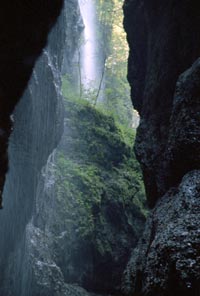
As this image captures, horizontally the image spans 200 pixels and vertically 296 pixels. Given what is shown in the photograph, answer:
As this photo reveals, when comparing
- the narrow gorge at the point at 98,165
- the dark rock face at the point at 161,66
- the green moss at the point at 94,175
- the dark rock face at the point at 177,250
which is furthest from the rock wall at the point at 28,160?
the dark rock face at the point at 177,250

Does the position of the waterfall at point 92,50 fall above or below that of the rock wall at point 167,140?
above

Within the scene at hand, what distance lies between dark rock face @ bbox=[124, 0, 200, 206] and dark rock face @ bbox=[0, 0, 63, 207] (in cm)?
408

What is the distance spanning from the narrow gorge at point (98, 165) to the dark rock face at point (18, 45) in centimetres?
2

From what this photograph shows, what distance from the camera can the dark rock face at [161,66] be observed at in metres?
9.78

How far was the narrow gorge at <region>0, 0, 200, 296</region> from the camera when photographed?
6.76m

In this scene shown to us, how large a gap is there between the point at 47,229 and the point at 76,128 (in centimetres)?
673

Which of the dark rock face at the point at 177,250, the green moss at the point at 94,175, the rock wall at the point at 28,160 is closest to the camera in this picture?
the dark rock face at the point at 177,250

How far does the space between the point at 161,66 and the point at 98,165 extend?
9.45 metres

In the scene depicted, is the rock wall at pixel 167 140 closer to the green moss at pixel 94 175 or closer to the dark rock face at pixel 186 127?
the dark rock face at pixel 186 127

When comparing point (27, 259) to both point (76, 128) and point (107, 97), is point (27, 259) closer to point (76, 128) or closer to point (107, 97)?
point (76, 128)

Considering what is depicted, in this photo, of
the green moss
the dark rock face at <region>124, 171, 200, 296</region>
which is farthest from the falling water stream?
the dark rock face at <region>124, 171, 200, 296</region>

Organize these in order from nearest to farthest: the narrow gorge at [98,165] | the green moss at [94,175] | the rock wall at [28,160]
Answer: the narrow gorge at [98,165]
the rock wall at [28,160]
the green moss at [94,175]

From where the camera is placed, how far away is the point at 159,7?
1157 centimetres

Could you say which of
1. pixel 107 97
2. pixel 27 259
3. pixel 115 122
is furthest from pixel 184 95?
pixel 107 97
